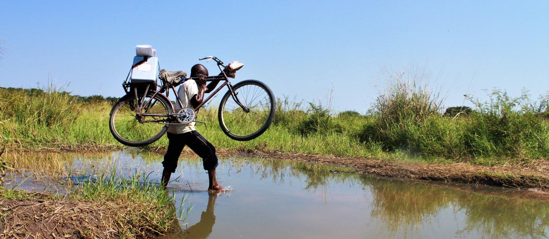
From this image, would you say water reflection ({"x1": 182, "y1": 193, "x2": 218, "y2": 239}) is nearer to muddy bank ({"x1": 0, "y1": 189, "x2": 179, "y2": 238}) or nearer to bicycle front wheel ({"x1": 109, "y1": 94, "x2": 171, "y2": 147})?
muddy bank ({"x1": 0, "y1": 189, "x2": 179, "y2": 238})

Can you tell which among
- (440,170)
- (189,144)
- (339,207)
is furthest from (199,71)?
(440,170)

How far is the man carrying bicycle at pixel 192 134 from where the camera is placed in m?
5.42

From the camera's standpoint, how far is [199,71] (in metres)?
5.58

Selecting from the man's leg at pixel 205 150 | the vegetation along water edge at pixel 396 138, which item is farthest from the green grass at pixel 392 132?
the man's leg at pixel 205 150

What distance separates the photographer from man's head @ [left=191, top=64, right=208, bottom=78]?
18.3 ft

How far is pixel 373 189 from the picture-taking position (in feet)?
20.5

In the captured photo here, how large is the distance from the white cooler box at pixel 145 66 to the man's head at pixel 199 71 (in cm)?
47

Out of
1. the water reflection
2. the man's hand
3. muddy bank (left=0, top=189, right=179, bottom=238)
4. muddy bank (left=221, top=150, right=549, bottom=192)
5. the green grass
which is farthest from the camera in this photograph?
the green grass

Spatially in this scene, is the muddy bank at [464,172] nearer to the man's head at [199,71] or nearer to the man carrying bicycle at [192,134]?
the man carrying bicycle at [192,134]

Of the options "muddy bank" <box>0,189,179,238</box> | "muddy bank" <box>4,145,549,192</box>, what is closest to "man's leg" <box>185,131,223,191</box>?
"muddy bank" <box>0,189,179,238</box>

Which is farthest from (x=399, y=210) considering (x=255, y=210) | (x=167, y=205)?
(x=167, y=205)

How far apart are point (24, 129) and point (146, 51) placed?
5468 millimetres

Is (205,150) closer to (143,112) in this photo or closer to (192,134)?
(192,134)

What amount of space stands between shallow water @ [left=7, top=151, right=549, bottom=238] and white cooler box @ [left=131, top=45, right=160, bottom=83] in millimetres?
1174
